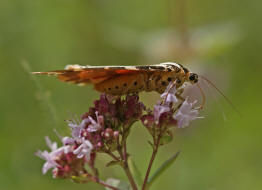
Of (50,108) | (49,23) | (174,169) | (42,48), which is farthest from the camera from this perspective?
(49,23)

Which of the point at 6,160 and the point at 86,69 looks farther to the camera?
the point at 6,160

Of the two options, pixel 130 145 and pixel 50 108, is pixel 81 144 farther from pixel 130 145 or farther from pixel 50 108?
pixel 130 145

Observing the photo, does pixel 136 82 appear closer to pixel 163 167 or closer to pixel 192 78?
pixel 192 78

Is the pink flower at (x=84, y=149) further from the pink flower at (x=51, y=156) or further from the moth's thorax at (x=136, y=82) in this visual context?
the moth's thorax at (x=136, y=82)

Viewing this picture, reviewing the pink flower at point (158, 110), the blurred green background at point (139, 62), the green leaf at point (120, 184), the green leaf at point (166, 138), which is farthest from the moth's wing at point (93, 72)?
the blurred green background at point (139, 62)

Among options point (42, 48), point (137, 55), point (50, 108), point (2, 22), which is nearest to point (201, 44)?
point (137, 55)

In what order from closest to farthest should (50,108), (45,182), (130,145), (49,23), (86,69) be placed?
(86,69)
(50,108)
(45,182)
(130,145)
(49,23)
